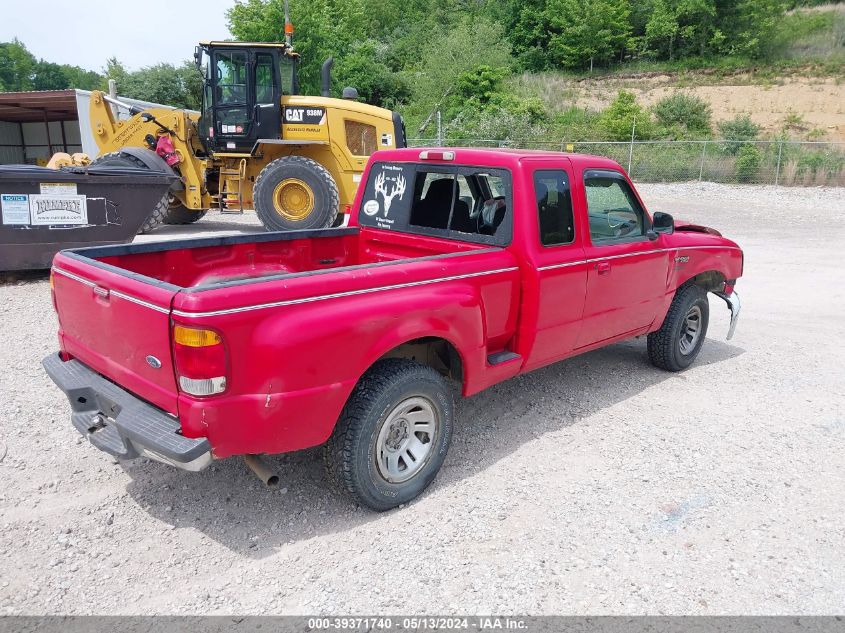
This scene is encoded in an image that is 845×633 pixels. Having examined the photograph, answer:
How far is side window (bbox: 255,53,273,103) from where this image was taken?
1196 cm

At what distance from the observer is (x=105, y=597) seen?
294 centimetres

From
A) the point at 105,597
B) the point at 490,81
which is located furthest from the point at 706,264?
Answer: the point at 490,81

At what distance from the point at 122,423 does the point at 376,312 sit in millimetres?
1336

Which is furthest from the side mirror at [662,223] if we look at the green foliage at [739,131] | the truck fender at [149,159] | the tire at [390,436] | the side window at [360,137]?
the green foliage at [739,131]

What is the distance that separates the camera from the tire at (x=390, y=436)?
3395 mm

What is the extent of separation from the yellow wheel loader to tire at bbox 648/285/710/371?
7.51 m

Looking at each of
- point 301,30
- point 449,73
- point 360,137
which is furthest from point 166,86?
point 360,137

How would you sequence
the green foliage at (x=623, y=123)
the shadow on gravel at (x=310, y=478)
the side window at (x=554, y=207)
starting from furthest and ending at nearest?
the green foliage at (x=623, y=123) < the side window at (x=554, y=207) < the shadow on gravel at (x=310, y=478)

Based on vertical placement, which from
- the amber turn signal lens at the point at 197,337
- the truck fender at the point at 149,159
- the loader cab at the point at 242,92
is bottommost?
the amber turn signal lens at the point at 197,337

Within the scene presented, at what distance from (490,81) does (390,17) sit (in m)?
33.8

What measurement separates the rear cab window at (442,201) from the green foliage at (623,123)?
29818 millimetres

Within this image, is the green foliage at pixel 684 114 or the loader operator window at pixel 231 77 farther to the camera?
the green foliage at pixel 684 114

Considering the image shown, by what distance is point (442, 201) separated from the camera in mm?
4887

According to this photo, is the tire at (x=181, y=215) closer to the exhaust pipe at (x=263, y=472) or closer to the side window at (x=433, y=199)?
the side window at (x=433, y=199)
